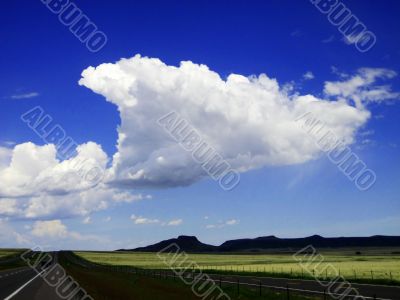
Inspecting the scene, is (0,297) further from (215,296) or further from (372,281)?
(372,281)

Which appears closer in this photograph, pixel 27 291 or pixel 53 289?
pixel 27 291

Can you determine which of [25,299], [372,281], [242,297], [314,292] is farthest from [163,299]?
[372,281]

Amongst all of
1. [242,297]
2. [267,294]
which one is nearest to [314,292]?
[267,294]

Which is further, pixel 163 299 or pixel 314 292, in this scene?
pixel 314 292

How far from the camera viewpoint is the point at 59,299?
2627cm

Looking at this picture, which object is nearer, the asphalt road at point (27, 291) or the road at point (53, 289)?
the asphalt road at point (27, 291)

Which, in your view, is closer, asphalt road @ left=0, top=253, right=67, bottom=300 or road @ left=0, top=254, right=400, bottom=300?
asphalt road @ left=0, top=253, right=67, bottom=300

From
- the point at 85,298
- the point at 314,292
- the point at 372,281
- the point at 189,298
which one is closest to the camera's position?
the point at 85,298

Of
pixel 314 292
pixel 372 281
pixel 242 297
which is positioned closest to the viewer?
pixel 242 297

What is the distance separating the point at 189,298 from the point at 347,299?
29.8ft

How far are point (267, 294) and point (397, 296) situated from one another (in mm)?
7844

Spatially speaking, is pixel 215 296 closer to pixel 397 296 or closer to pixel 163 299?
pixel 163 299

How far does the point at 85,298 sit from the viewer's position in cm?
2561

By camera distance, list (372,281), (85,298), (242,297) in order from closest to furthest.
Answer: (85,298) < (242,297) < (372,281)
